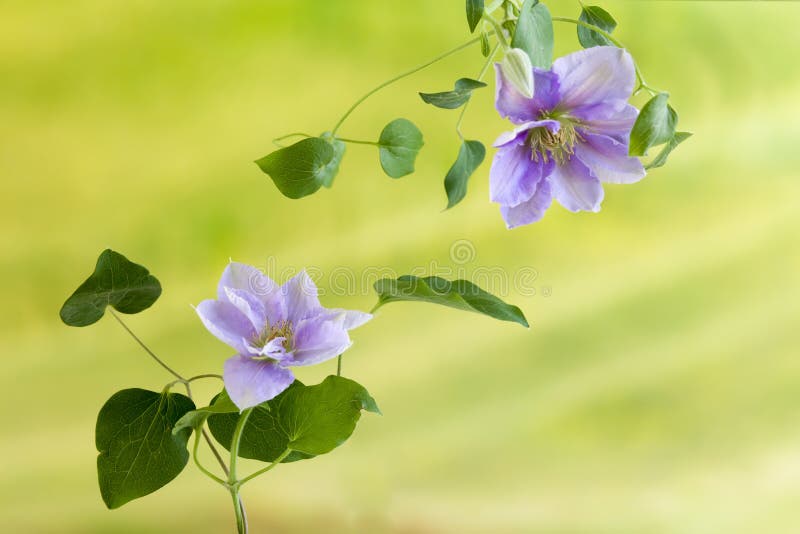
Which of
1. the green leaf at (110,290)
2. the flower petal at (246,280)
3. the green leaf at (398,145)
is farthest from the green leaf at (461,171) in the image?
the green leaf at (110,290)

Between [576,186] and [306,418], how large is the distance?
0.91ft

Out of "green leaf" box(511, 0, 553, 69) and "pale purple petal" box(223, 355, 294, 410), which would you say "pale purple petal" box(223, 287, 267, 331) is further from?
"green leaf" box(511, 0, 553, 69)

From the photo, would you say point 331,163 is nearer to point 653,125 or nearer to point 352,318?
point 352,318

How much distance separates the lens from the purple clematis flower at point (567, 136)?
2.11ft

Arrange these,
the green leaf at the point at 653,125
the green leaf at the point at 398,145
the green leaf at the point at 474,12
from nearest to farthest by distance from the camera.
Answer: the green leaf at the point at 653,125
the green leaf at the point at 474,12
the green leaf at the point at 398,145

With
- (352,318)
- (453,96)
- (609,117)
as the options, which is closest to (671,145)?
(609,117)

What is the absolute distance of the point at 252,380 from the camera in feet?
2.17

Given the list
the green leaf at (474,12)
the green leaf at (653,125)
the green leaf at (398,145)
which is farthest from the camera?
the green leaf at (398,145)

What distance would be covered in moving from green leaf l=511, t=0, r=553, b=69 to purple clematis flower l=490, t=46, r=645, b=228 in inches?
0.7

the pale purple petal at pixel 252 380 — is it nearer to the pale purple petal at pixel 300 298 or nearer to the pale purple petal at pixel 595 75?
the pale purple petal at pixel 300 298

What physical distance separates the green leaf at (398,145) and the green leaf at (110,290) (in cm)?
23

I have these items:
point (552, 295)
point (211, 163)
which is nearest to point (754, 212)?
point (552, 295)

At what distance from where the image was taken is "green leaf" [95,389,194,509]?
2.49 ft

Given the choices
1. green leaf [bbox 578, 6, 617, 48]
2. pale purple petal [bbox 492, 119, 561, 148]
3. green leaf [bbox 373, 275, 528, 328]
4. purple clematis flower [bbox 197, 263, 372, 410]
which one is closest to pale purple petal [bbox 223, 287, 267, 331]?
purple clematis flower [bbox 197, 263, 372, 410]
